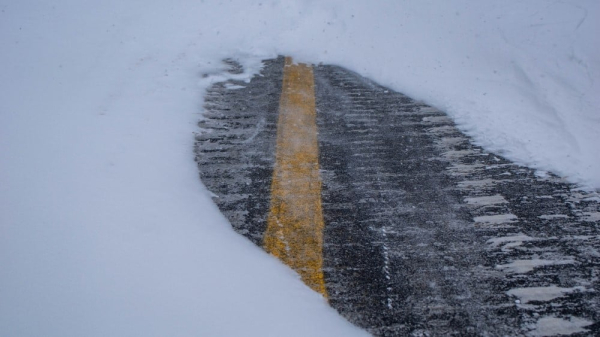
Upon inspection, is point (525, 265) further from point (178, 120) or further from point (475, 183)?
point (178, 120)

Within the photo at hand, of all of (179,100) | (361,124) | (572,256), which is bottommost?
(179,100)

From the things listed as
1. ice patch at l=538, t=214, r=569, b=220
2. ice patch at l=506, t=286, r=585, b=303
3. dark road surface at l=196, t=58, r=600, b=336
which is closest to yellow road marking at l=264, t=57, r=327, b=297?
dark road surface at l=196, t=58, r=600, b=336

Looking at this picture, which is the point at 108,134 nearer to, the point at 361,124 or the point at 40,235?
the point at 40,235

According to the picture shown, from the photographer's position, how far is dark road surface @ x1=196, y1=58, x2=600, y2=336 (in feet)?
6.01

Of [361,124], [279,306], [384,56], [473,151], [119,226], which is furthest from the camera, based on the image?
[384,56]

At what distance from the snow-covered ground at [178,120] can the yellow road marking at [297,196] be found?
0.13 metres

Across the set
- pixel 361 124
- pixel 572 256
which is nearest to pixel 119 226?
pixel 361 124

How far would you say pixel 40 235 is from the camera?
1.98 meters

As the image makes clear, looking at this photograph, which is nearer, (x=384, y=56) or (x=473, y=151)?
(x=473, y=151)

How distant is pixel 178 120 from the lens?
3221 millimetres

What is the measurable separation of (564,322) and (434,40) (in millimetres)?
3471

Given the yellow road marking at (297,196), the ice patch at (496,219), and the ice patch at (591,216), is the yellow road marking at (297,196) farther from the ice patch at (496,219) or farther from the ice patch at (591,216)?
the ice patch at (591,216)

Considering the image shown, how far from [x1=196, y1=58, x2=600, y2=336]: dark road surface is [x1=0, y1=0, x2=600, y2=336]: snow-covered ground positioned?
18 centimetres

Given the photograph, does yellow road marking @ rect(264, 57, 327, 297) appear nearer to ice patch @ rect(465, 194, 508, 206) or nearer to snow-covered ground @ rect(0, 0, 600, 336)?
snow-covered ground @ rect(0, 0, 600, 336)
